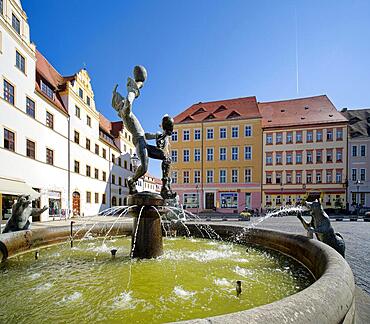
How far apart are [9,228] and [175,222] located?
479cm

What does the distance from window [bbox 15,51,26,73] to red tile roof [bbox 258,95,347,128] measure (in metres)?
33.1

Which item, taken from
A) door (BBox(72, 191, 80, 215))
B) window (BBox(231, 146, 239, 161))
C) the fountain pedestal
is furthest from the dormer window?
window (BBox(231, 146, 239, 161))

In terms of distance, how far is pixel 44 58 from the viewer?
28.2 meters

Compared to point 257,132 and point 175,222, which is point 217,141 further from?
point 175,222

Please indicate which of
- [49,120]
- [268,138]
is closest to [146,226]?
[49,120]

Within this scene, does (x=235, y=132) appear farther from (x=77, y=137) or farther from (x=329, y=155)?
(x=77, y=137)

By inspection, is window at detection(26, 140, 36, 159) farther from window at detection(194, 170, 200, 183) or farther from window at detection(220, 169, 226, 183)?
window at detection(220, 169, 226, 183)

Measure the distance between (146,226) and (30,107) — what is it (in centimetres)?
1979

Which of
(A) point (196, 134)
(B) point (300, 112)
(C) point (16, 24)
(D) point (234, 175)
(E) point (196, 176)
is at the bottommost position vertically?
(E) point (196, 176)

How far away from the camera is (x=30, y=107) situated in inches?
793

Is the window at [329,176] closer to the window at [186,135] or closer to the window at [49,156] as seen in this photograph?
the window at [186,135]

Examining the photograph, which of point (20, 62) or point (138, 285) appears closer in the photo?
point (138, 285)

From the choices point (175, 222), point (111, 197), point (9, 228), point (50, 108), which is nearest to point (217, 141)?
point (111, 197)

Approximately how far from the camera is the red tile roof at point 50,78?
22594 millimetres
